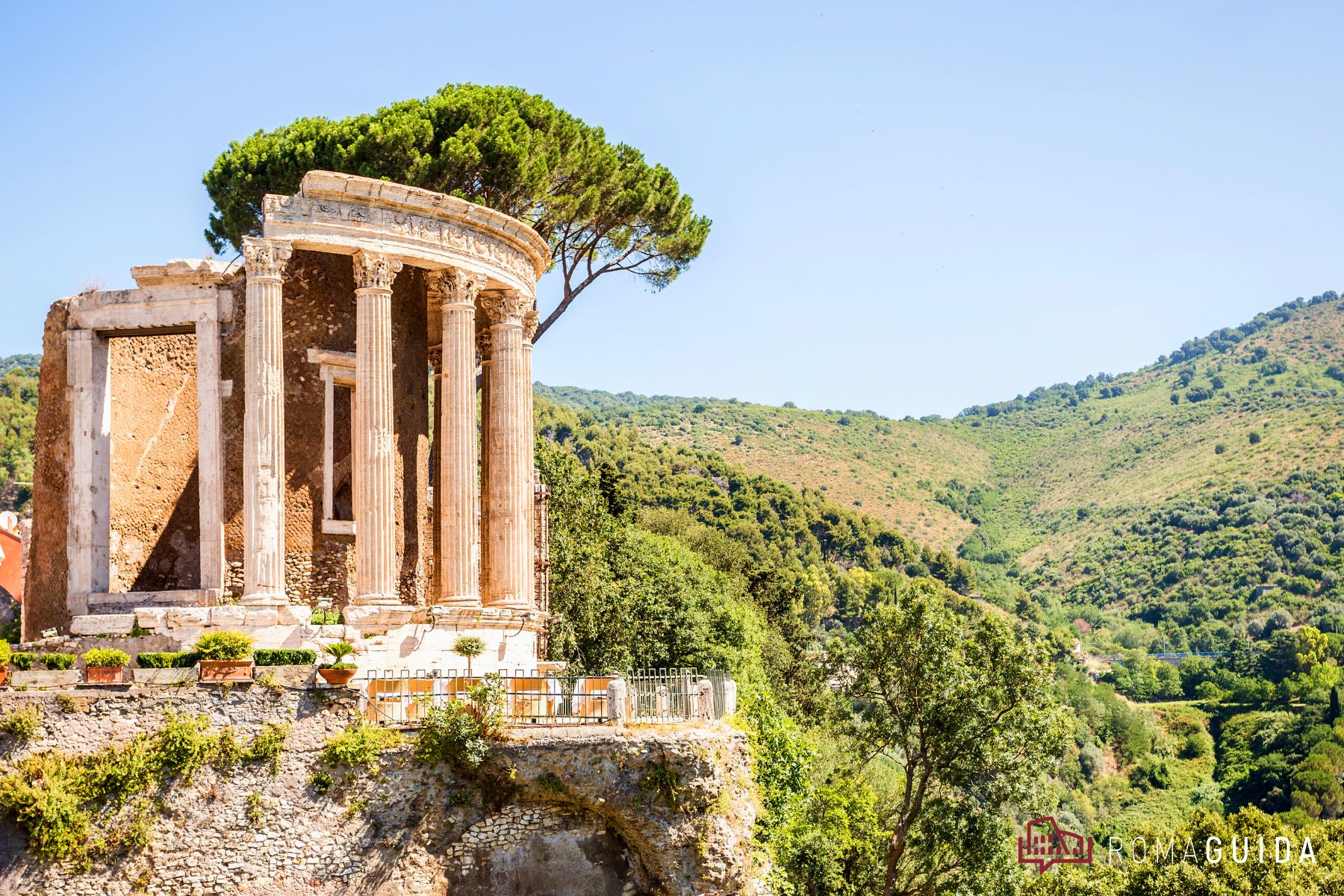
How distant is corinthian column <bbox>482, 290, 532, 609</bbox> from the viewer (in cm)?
3206

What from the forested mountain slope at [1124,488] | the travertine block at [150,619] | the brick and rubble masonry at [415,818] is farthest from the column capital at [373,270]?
the forested mountain slope at [1124,488]

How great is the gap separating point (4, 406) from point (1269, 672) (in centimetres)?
9195

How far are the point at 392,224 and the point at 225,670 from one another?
34.7 feet

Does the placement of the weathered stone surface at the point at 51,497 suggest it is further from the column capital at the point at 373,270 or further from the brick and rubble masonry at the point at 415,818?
the brick and rubble masonry at the point at 415,818

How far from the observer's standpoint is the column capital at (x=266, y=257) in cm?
2892

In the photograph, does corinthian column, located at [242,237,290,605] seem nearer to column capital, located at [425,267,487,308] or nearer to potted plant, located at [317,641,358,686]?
column capital, located at [425,267,487,308]

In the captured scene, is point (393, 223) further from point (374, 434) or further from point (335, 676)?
point (335, 676)

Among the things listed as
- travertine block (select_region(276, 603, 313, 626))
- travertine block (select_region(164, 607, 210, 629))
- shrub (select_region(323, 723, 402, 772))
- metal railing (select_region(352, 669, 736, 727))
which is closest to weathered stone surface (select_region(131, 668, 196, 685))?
shrub (select_region(323, 723, 402, 772))

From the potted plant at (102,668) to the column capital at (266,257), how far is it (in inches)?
342

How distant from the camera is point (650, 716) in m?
25.3

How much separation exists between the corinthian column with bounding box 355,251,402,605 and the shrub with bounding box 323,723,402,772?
5.15 m

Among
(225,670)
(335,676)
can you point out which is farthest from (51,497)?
(335,676)

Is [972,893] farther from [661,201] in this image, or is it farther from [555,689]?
[661,201]

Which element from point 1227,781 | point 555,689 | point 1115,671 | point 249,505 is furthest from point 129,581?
point 1115,671
